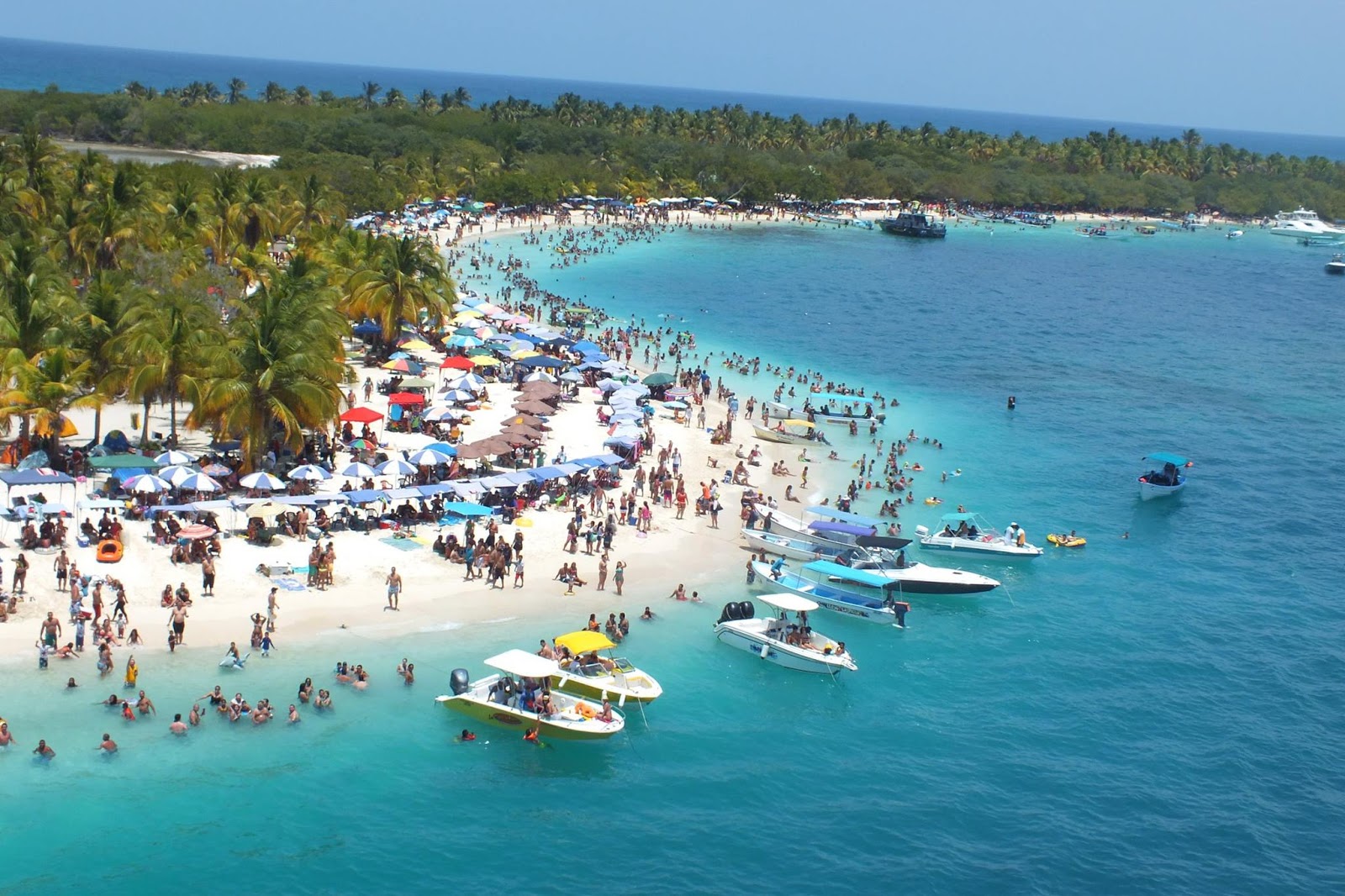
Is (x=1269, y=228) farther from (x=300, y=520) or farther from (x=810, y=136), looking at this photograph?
(x=300, y=520)

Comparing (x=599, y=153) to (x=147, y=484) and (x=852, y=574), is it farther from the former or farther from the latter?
(x=147, y=484)

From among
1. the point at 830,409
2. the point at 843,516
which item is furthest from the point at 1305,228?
the point at 843,516

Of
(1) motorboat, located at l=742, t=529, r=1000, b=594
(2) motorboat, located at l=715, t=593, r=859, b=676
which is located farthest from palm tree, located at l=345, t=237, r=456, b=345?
(2) motorboat, located at l=715, t=593, r=859, b=676

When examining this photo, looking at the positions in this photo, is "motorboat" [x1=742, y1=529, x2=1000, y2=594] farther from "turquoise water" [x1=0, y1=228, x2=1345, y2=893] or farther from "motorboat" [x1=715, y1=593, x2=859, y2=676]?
"motorboat" [x1=715, y1=593, x2=859, y2=676]

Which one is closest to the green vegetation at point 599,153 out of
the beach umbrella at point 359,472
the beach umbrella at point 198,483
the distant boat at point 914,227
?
the distant boat at point 914,227

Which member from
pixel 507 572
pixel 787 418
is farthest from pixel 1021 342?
pixel 507 572

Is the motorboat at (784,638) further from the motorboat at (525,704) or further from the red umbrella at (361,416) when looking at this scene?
the red umbrella at (361,416)
